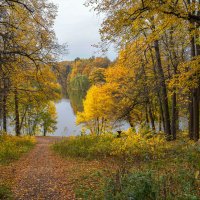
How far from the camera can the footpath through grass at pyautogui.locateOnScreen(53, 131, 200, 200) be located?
4652mm

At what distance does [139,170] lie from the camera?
6.54 m

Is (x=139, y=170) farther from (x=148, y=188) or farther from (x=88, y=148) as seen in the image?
(x=88, y=148)

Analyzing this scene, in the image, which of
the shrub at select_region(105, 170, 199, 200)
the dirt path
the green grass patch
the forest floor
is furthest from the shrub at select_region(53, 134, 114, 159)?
the shrub at select_region(105, 170, 199, 200)

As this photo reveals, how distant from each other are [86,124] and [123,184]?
29770 mm

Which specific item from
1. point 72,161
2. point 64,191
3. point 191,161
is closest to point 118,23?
point 191,161

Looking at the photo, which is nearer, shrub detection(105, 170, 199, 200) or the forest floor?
shrub detection(105, 170, 199, 200)

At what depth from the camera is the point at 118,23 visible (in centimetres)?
847

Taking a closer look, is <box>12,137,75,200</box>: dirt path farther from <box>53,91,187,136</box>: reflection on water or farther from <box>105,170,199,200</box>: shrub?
<box>53,91,187,136</box>: reflection on water

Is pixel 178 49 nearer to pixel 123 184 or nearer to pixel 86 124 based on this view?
pixel 123 184

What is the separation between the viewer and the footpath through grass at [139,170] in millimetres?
4652

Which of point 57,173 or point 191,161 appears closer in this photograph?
point 191,161

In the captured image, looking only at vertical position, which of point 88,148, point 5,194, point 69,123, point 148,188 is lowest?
point 5,194

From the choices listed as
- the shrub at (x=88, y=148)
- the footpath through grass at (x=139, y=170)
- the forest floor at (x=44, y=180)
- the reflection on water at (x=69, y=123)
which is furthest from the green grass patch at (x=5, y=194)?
the reflection on water at (x=69, y=123)

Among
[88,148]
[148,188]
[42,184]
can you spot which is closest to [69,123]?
[88,148]
